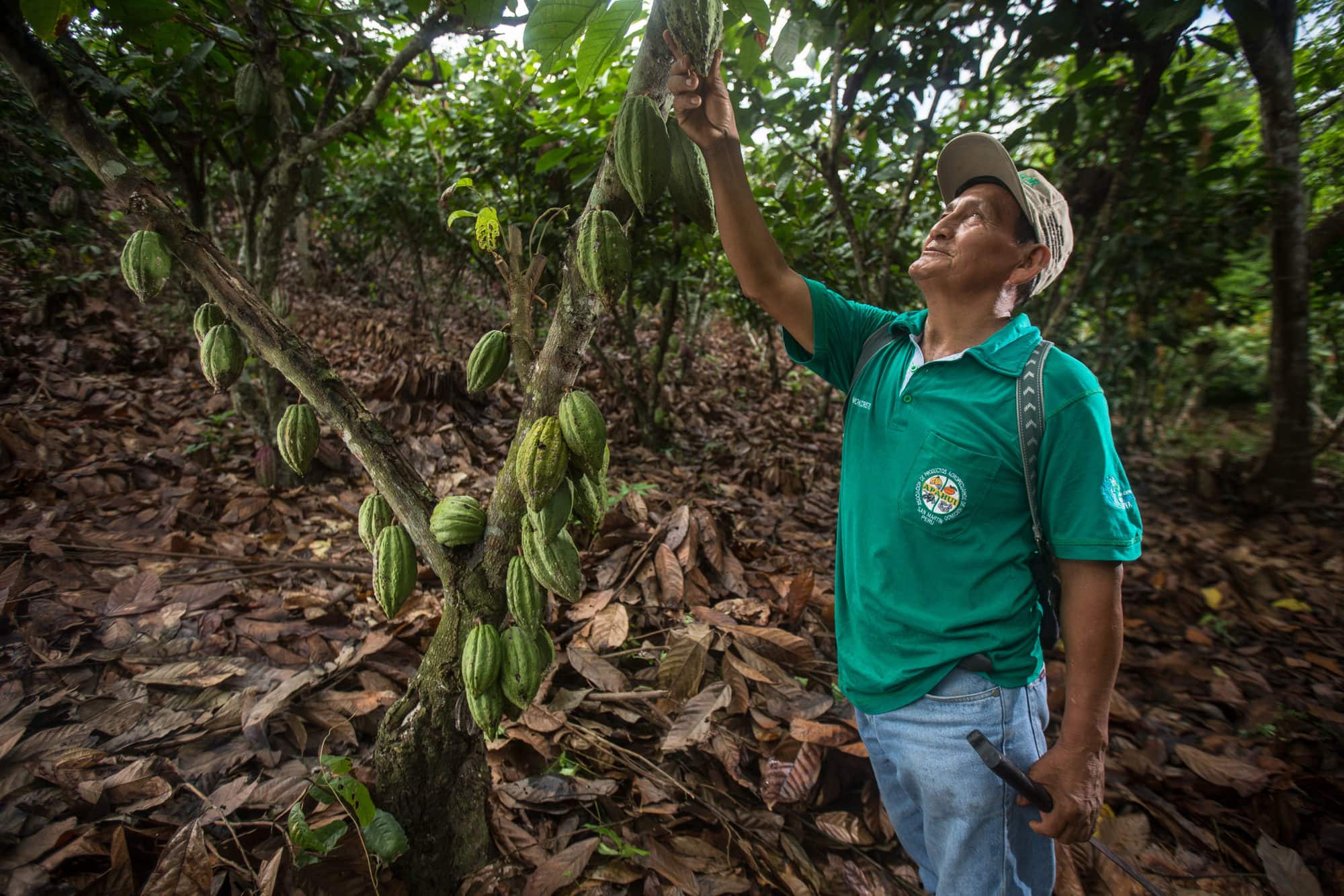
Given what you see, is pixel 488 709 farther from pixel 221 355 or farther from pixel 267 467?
pixel 267 467

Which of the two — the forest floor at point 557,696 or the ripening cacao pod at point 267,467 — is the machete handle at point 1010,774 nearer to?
the forest floor at point 557,696

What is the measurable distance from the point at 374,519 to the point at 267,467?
7.40 feet

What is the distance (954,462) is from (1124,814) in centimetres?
144

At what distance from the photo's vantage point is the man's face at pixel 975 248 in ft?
4.11

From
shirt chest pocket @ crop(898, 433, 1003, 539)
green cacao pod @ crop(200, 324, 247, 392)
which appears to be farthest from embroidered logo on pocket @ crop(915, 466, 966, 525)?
green cacao pod @ crop(200, 324, 247, 392)

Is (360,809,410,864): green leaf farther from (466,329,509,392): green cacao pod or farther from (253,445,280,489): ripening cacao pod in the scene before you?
(253,445,280,489): ripening cacao pod

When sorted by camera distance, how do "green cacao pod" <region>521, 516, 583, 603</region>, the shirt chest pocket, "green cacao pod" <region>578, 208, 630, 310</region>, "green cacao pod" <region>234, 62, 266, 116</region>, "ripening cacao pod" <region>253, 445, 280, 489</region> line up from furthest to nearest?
"ripening cacao pod" <region>253, 445, 280, 489</region> → "green cacao pod" <region>234, 62, 266, 116</region> → the shirt chest pocket → "green cacao pod" <region>521, 516, 583, 603</region> → "green cacao pod" <region>578, 208, 630, 310</region>

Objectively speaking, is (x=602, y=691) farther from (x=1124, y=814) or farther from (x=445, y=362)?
(x=445, y=362)

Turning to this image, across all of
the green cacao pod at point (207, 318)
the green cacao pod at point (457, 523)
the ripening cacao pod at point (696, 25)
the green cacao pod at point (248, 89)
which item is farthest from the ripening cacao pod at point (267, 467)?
the ripening cacao pod at point (696, 25)

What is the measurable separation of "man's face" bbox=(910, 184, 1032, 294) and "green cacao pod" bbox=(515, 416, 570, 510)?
0.79 metres

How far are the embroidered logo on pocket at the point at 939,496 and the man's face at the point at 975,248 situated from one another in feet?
1.21

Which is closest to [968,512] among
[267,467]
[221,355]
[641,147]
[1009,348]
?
[1009,348]

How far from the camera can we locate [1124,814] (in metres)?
1.86

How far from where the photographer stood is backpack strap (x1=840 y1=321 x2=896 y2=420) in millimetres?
1452
